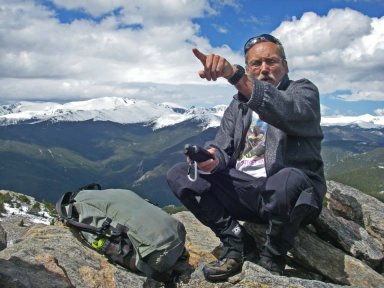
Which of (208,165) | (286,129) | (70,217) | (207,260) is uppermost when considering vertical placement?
(286,129)

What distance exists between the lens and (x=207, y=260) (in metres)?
9.19

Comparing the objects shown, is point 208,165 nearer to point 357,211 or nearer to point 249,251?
point 249,251

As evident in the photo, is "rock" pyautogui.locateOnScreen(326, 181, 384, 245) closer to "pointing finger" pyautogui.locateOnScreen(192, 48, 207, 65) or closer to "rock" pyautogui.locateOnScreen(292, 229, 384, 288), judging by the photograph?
"rock" pyautogui.locateOnScreen(292, 229, 384, 288)

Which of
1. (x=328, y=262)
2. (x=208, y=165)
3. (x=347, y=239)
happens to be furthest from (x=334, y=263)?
(x=208, y=165)

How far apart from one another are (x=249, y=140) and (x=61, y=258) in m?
4.45

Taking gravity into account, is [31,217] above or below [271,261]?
below

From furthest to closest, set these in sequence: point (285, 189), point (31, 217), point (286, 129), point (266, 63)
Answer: point (31, 217) → point (266, 63) → point (285, 189) → point (286, 129)

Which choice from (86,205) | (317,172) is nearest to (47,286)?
(86,205)

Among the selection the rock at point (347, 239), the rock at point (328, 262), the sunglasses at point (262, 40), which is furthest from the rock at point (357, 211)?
the sunglasses at point (262, 40)

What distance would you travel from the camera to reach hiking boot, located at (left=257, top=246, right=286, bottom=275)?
751 cm

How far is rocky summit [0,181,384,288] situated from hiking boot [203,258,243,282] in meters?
0.14

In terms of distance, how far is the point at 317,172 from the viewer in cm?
778

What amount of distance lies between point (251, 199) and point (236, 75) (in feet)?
9.38

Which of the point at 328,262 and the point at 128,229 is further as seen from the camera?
the point at 328,262
